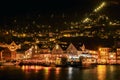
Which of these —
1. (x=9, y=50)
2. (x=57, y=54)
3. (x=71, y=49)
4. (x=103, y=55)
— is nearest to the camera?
(x=57, y=54)

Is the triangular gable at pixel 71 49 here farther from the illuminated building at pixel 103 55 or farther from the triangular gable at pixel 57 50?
the illuminated building at pixel 103 55

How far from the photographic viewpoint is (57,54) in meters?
66.3

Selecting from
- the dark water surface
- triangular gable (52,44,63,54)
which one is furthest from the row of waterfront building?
the dark water surface

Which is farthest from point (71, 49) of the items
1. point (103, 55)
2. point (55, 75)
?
point (55, 75)

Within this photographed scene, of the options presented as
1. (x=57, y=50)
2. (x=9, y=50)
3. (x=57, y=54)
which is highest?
(x=9, y=50)

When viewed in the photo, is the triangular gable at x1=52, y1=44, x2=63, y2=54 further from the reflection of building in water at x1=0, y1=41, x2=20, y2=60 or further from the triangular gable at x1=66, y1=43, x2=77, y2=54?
the reflection of building in water at x1=0, y1=41, x2=20, y2=60

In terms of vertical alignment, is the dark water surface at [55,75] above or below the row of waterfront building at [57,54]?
below

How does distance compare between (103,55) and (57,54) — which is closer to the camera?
(57,54)

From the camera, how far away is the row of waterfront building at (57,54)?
65.8 meters

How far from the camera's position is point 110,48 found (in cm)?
7419

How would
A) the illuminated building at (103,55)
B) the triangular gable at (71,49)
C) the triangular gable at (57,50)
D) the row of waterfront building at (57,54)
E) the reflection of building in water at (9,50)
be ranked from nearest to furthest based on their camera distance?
the reflection of building in water at (9,50) < the row of waterfront building at (57,54) < the triangular gable at (57,50) < the triangular gable at (71,49) < the illuminated building at (103,55)

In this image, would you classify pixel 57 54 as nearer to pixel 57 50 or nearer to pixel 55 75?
pixel 57 50

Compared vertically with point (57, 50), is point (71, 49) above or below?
above

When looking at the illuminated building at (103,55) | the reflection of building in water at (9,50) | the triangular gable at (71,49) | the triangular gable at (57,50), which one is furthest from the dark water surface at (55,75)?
the illuminated building at (103,55)
